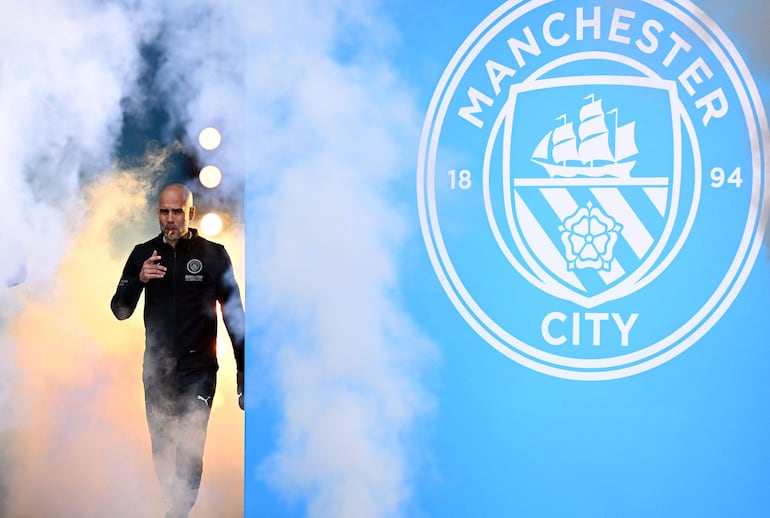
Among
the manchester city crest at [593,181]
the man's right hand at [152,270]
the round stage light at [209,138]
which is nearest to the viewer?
the manchester city crest at [593,181]

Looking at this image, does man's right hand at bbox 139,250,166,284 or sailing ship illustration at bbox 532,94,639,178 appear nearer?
sailing ship illustration at bbox 532,94,639,178

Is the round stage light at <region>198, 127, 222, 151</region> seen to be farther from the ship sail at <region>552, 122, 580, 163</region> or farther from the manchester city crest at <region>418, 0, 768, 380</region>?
the ship sail at <region>552, 122, 580, 163</region>

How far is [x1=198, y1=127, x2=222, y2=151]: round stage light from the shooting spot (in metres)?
3.54

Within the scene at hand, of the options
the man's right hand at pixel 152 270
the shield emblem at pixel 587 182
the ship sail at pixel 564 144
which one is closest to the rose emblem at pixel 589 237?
the shield emblem at pixel 587 182

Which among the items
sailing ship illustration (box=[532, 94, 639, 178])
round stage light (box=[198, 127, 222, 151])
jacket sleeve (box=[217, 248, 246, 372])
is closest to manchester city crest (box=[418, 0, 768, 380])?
sailing ship illustration (box=[532, 94, 639, 178])

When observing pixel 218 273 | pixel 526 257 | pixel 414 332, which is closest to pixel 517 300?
pixel 526 257

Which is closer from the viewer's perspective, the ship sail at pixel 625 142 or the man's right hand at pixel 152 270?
the ship sail at pixel 625 142

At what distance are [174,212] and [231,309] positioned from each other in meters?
0.43

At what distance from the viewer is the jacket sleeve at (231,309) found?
11.3 feet

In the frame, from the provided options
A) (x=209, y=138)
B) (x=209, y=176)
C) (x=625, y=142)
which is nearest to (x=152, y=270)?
(x=209, y=176)

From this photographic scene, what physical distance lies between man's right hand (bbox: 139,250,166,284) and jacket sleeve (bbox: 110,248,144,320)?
5 centimetres

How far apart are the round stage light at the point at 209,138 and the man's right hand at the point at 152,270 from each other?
18.7 inches

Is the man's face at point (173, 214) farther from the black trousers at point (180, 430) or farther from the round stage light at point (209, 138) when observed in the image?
the black trousers at point (180, 430)

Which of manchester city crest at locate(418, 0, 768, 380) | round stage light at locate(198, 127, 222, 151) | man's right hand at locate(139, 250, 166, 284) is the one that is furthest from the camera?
round stage light at locate(198, 127, 222, 151)
